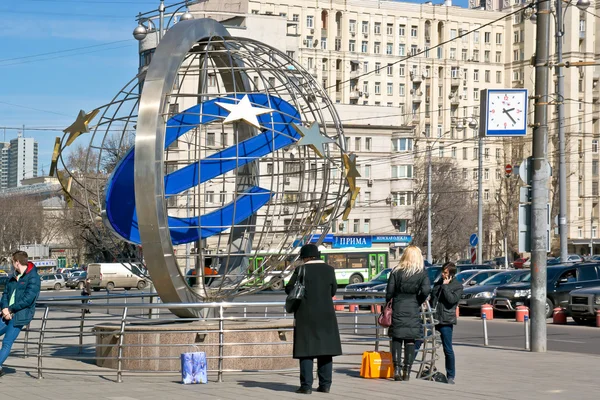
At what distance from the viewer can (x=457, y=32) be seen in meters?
119

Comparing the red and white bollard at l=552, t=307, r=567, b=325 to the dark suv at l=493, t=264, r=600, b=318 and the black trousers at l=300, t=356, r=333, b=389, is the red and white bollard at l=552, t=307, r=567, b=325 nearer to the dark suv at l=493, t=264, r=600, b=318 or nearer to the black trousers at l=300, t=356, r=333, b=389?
the dark suv at l=493, t=264, r=600, b=318

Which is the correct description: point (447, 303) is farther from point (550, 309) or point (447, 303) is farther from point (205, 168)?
point (550, 309)

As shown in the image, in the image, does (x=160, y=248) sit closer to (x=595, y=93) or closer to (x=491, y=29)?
(x=595, y=93)

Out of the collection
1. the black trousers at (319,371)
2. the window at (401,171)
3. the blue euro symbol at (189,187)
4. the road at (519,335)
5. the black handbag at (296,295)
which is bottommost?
the road at (519,335)

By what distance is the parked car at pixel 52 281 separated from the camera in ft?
223

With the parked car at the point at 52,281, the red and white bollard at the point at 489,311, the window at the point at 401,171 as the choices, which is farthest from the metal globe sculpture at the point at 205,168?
the window at the point at 401,171

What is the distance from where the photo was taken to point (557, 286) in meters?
31.6

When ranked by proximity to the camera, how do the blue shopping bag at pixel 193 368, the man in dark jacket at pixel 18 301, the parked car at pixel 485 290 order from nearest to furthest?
the blue shopping bag at pixel 193 368 < the man in dark jacket at pixel 18 301 < the parked car at pixel 485 290

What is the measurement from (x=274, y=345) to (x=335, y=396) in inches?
123

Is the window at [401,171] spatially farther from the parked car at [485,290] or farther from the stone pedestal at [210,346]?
the stone pedestal at [210,346]

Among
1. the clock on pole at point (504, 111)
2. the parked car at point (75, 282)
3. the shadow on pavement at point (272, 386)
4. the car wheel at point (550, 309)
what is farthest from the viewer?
the parked car at point (75, 282)

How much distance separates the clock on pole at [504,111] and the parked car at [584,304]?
10589 mm

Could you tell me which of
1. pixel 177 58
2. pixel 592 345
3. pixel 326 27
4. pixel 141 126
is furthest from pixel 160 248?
pixel 326 27

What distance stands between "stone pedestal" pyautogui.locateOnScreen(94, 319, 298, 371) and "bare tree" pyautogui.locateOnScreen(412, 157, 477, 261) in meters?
66.1
